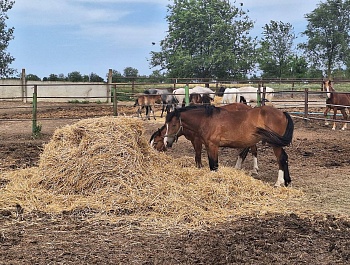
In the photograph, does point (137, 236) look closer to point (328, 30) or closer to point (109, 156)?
point (109, 156)


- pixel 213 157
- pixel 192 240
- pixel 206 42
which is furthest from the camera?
pixel 206 42

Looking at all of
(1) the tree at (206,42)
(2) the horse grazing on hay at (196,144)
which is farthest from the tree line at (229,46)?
(2) the horse grazing on hay at (196,144)

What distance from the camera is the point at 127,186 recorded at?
5.06 metres

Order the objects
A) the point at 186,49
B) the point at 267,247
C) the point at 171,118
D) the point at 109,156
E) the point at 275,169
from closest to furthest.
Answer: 1. the point at 267,247
2. the point at 109,156
3. the point at 171,118
4. the point at 275,169
5. the point at 186,49

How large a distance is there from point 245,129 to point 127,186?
6.69ft

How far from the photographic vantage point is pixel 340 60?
37.7m

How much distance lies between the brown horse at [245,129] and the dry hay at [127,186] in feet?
1.61

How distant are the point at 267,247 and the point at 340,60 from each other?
123 feet

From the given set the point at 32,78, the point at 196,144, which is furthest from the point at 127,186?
the point at 32,78

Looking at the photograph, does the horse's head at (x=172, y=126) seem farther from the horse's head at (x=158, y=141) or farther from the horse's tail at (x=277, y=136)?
the horse's tail at (x=277, y=136)

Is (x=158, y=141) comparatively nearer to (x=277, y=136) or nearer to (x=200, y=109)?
(x=200, y=109)

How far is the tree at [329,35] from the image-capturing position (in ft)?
122

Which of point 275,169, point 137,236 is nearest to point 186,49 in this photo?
point 275,169

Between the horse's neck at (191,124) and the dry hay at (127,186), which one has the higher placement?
the horse's neck at (191,124)
